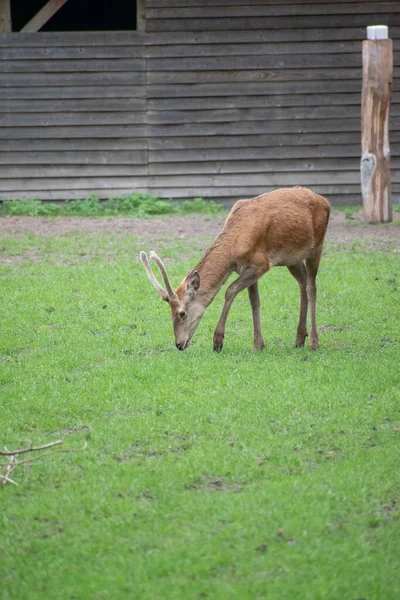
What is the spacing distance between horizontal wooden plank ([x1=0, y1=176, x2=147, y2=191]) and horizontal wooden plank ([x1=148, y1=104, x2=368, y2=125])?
1285mm

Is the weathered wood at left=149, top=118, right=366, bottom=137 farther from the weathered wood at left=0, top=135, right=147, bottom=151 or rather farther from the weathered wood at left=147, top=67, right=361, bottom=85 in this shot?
the weathered wood at left=147, top=67, right=361, bottom=85

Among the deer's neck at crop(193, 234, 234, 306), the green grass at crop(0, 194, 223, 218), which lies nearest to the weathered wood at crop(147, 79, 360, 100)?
the green grass at crop(0, 194, 223, 218)

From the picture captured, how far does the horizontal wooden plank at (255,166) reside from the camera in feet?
57.2

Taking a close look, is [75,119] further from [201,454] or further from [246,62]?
[201,454]

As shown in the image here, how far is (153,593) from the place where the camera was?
425cm

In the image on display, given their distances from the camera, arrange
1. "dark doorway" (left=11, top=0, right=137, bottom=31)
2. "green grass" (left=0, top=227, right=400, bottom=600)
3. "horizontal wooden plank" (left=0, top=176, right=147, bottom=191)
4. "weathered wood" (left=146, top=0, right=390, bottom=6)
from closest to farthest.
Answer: "green grass" (left=0, top=227, right=400, bottom=600), "weathered wood" (left=146, top=0, right=390, bottom=6), "horizontal wooden plank" (left=0, top=176, right=147, bottom=191), "dark doorway" (left=11, top=0, right=137, bottom=31)

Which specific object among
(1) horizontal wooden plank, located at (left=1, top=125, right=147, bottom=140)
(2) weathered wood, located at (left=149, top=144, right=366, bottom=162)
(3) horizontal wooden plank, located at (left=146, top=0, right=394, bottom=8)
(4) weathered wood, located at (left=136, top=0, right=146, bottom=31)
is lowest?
(2) weathered wood, located at (left=149, top=144, right=366, bottom=162)

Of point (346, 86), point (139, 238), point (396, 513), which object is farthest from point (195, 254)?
point (396, 513)

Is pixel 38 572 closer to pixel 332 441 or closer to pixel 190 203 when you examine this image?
pixel 332 441

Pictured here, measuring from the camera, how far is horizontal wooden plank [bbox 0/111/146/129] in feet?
55.9

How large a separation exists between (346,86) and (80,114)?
201 inches

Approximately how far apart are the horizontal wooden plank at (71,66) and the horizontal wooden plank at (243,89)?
55 cm

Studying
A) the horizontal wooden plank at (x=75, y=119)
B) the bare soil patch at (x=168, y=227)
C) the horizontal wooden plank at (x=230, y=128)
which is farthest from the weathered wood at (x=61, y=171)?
the bare soil patch at (x=168, y=227)

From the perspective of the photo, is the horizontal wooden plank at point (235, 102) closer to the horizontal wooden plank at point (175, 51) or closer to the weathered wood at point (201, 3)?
the horizontal wooden plank at point (175, 51)
